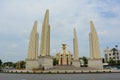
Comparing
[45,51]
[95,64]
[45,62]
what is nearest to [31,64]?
[45,62]

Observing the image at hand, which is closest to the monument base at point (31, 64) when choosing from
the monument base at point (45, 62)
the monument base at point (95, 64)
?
the monument base at point (45, 62)

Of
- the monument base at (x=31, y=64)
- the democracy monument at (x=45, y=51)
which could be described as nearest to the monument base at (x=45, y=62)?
the democracy monument at (x=45, y=51)

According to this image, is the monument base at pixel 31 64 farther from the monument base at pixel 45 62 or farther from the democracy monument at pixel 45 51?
the monument base at pixel 45 62

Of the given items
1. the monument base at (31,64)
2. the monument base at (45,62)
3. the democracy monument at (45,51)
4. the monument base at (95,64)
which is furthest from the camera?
the monument base at (95,64)

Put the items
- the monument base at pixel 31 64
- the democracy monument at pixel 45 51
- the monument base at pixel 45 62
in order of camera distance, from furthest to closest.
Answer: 1. the monument base at pixel 31 64
2. the democracy monument at pixel 45 51
3. the monument base at pixel 45 62

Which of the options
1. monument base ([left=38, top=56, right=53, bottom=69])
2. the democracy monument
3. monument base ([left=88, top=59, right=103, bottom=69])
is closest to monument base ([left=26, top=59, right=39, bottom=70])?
the democracy monument

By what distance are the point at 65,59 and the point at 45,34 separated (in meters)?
14.5

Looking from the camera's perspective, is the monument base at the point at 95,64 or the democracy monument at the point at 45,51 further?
the monument base at the point at 95,64

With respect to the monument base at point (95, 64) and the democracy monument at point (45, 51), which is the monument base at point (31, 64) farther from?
the monument base at point (95, 64)

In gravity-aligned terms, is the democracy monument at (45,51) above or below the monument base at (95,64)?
above

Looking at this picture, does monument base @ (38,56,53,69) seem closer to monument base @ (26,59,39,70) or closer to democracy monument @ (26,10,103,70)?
democracy monument @ (26,10,103,70)

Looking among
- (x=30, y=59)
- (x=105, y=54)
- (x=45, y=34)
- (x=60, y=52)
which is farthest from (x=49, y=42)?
(x=105, y=54)

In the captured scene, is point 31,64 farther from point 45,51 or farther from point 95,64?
point 95,64

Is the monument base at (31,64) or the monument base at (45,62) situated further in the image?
the monument base at (31,64)
